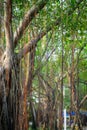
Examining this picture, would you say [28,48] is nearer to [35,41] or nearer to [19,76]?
[35,41]

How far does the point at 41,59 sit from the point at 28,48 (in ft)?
4.03

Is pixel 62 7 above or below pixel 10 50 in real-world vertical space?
above

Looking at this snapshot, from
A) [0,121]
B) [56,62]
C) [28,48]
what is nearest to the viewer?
[0,121]

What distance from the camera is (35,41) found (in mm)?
5305

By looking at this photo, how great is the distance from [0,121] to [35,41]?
1.37 m

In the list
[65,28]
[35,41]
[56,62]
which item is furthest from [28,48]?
[56,62]

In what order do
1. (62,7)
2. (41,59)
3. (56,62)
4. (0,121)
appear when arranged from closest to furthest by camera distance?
(0,121)
(62,7)
(41,59)
(56,62)

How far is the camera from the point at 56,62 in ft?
33.3

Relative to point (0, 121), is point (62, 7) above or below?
above

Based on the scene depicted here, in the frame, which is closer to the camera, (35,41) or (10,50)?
(10,50)

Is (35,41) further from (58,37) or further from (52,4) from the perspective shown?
(58,37)

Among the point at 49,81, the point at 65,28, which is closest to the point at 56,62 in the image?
the point at 49,81


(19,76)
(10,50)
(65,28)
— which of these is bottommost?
(19,76)

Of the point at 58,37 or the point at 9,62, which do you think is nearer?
the point at 9,62
